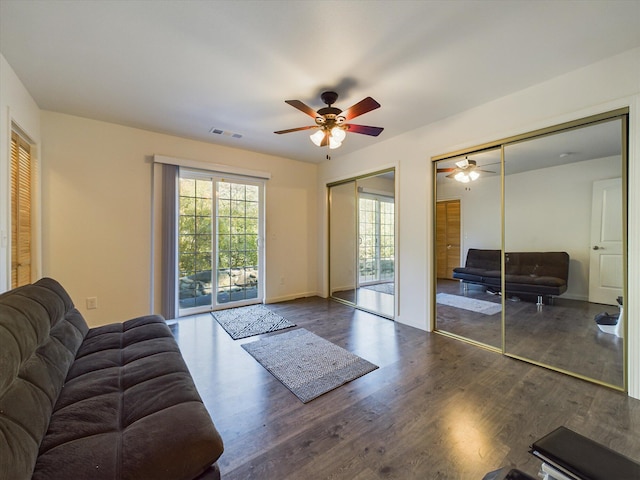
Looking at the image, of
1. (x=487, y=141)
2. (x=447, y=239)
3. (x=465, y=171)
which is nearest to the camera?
Result: (x=487, y=141)

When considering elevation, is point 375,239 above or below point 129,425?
above

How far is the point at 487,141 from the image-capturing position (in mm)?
2812

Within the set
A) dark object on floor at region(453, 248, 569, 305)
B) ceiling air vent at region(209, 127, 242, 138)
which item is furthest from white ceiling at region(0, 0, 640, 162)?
dark object on floor at region(453, 248, 569, 305)

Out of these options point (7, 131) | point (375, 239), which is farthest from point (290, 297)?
point (7, 131)

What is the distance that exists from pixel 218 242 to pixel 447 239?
334cm

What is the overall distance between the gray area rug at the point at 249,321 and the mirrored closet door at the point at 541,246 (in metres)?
2.11

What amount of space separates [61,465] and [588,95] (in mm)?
3837

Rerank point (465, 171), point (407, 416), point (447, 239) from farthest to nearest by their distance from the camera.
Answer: point (447, 239) < point (465, 171) < point (407, 416)

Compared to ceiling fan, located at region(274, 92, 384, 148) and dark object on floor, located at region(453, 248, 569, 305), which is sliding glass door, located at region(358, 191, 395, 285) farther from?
ceiling fan, located at region(274, 92, 384, 148)

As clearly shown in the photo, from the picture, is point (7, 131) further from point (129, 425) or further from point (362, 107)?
point (362, 107)

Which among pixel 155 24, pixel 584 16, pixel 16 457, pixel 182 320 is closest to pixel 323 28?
pixel 155 24

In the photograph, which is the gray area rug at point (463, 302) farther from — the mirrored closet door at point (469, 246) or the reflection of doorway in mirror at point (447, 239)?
the reflection of doorway in mirror at point (447, 239)

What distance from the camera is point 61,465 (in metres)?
0.87

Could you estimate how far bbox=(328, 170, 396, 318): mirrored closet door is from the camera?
163 inches
